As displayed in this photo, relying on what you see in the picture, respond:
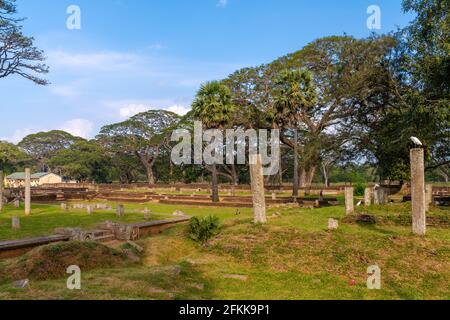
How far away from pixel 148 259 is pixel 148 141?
6123 cm

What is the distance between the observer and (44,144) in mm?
90562

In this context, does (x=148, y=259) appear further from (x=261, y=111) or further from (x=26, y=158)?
(x=26, y=158)

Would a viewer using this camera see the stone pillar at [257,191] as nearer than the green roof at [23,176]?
Yes

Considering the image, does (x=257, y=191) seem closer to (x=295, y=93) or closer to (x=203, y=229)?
(x=203, y=229)

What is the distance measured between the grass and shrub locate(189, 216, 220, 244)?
14.2 inches

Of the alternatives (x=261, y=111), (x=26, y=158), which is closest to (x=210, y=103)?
(x=261, y=111)

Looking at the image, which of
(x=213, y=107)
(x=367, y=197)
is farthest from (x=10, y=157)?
(x=367, y=197)

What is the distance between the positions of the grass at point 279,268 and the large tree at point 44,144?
268 feet

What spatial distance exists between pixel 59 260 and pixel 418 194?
38.5ft

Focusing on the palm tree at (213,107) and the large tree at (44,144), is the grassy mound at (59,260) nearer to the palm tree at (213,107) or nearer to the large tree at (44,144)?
the palm tree at (213,107)

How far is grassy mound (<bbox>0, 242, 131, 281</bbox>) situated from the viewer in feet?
32.0

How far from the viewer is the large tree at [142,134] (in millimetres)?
72500

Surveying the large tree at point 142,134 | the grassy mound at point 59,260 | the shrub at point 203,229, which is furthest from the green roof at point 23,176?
the grassy mound at point 59,260

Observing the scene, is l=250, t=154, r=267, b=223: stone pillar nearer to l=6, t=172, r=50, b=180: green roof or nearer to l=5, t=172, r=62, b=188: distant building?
l=5, t=172, r=62, b=188: distant building
